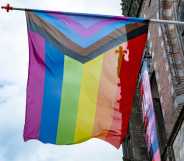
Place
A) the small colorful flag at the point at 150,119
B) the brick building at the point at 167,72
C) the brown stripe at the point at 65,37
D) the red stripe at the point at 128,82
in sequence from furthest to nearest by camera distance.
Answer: the brick building at the point at 167,72, the small colorful flag at the point at 150,119, the brown stripe at the point at 65,37, the red stripe at the point at 128,82

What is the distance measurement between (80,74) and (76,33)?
88cm

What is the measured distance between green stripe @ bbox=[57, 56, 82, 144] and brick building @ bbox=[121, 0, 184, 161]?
498 cm

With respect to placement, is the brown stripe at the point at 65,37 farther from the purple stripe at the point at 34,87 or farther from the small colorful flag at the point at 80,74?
the purple stripe at the point at 34,87

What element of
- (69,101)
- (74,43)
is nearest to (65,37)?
(74,43)

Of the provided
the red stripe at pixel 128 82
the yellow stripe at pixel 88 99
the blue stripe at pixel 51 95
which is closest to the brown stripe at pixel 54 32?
the blue stripe at pixel 51 95

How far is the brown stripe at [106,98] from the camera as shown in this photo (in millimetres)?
11867

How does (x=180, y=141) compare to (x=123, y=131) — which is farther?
(x=180, y=141)

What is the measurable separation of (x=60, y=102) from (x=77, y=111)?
0.45 meters

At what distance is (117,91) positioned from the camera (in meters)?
12.0

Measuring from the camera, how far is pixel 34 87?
12.4m

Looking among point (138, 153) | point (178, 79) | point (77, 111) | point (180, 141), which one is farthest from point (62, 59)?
point (138, 153)

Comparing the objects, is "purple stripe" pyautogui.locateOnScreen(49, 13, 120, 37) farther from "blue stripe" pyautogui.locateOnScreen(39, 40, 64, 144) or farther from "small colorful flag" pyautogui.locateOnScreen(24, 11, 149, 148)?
"blue stripe" pyautogui.locateOnScreen(39, 40, 64, 144)

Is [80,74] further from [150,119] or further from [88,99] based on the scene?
[150,119]

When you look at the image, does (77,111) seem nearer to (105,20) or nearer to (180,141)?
(105,20)
